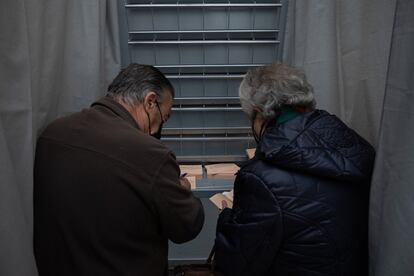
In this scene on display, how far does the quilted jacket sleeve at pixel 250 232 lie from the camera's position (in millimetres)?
1046

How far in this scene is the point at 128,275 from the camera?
1.06 meters

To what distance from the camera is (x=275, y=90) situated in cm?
119

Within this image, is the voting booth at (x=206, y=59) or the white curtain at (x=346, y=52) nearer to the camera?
the white curtain at (x=346, y=52)

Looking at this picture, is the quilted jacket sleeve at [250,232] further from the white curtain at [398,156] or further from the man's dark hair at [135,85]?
the man's dark hair at [135,85]

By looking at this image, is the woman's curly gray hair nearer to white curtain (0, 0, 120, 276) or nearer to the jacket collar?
the jacket collar

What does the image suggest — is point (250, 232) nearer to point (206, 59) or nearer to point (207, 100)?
point (207, 100)

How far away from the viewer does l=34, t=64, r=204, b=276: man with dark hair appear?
0.99m

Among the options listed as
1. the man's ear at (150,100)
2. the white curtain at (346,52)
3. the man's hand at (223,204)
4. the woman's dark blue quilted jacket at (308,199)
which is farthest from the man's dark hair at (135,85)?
the white curtain at (346,52)

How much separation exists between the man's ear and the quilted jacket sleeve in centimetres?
40

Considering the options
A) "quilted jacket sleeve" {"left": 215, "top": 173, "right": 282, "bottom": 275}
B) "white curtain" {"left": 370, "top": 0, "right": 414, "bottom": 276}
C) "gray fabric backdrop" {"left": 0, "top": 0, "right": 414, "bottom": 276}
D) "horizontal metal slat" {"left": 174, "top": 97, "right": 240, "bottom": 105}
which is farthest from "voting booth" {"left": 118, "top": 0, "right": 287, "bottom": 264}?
"white curtain" {"left": 370, "top": 0, "right": 414, "bottom": 276}

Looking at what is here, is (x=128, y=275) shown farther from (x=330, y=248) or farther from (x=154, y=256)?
(x=330, y=248)

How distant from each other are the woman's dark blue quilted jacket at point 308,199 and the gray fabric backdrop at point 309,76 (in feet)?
0.25

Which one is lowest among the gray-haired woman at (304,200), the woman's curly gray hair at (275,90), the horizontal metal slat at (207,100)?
→ the gray-haired woman at (304,200)

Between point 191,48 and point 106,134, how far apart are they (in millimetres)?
769
